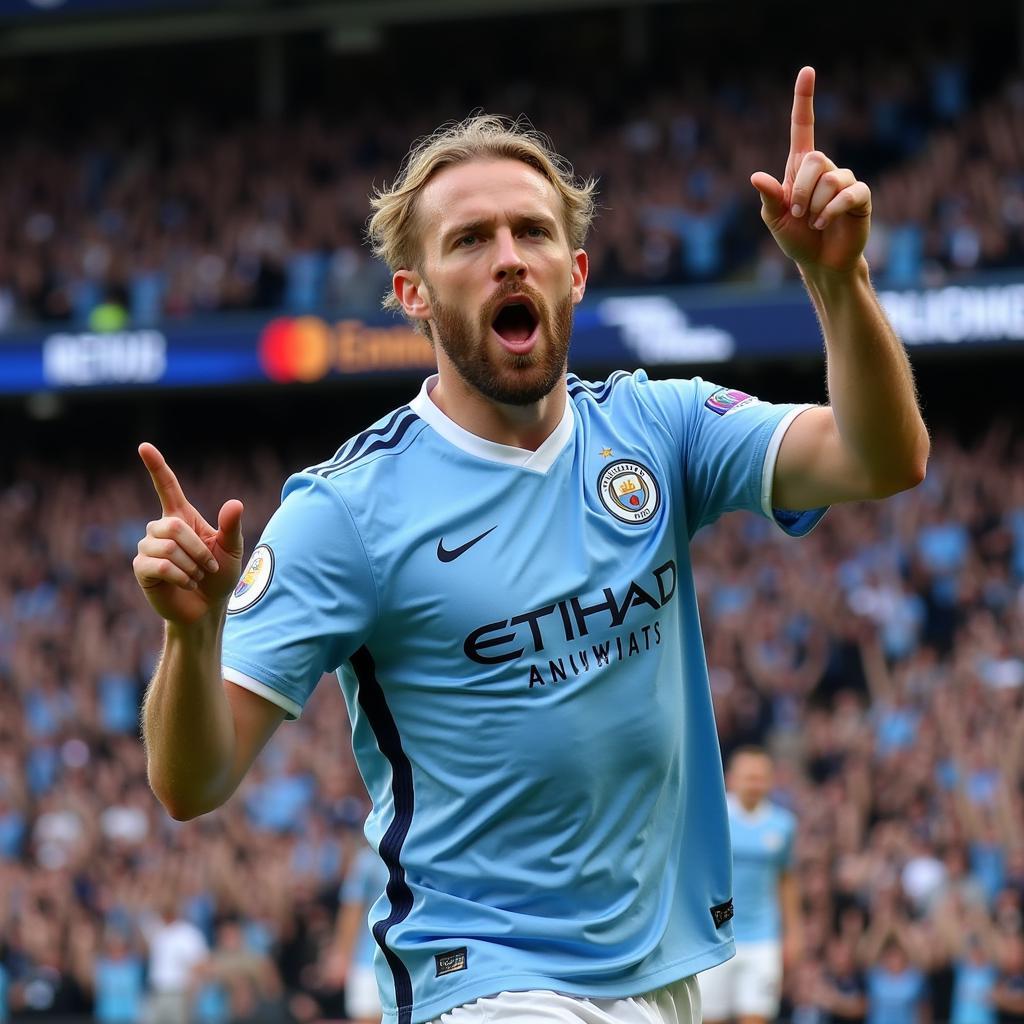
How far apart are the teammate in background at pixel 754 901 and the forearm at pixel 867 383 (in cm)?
654

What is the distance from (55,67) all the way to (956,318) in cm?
1400

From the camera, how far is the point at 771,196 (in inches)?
126

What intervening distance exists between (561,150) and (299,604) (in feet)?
63.4

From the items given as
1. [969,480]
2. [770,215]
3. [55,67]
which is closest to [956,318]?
[969,480]

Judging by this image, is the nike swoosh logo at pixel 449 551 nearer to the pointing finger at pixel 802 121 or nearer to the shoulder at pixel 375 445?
the shoulder at pixel 375 445

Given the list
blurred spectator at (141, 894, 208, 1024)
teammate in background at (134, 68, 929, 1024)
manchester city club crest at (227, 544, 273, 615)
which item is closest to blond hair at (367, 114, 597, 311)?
teammate in background at (134, 68, 929, 1024)

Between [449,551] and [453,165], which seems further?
[453,165]

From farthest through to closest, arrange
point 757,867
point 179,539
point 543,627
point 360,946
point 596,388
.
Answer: point 360,946 → point 757,867 → point 596,388 → point 543,627 → point 179,539

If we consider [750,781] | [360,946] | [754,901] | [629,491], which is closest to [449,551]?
[629,491]

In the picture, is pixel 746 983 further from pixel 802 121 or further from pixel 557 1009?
pixel 802 121

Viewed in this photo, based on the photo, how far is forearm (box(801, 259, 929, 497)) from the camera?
3.25 meters

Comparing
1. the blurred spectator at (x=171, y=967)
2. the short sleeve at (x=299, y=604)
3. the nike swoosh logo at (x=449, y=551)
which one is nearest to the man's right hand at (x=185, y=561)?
the short sleeve at (x=299, y=604)

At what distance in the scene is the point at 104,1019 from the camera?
14.5 meters

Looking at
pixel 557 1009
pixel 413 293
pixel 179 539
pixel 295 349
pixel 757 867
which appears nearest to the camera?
pixel 179 539
